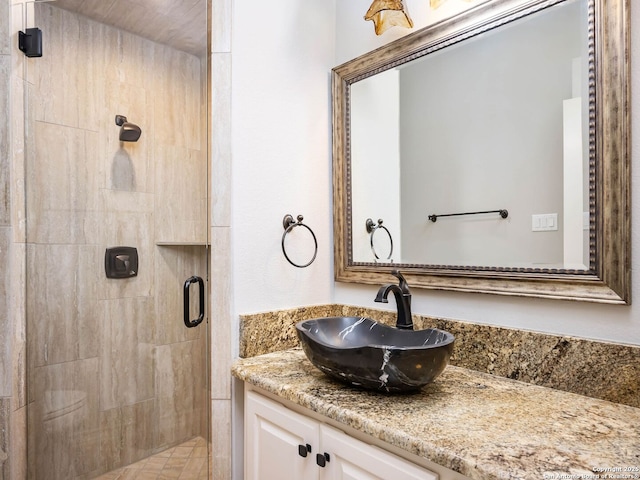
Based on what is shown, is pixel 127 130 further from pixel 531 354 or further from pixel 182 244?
pixel 531 354

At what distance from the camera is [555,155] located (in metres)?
1.13

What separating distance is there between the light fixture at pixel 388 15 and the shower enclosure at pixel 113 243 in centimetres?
64

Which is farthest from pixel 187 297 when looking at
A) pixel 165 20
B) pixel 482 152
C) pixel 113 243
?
pixel 482 152

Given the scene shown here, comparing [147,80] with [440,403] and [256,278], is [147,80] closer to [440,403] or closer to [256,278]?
[256,278]

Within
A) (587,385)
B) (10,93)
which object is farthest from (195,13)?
(587,385)

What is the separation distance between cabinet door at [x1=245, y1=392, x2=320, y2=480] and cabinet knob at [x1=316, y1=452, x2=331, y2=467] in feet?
0.09

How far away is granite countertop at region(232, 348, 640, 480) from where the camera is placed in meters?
0.72

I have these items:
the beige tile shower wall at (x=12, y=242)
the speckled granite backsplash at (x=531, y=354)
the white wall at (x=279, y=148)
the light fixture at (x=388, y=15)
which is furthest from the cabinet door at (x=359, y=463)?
the light fixture at (x=388, y=15)

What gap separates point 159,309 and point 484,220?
120 cm

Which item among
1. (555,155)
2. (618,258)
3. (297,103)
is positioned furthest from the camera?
(297,103)

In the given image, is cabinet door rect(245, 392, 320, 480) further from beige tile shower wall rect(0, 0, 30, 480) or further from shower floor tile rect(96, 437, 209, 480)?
beige tile shower wall rect(0, 0, 30, 480)

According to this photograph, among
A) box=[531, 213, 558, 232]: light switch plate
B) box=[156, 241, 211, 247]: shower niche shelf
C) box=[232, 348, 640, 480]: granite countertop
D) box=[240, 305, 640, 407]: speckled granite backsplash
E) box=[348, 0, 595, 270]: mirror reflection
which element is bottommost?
box=[232, 348, 640, 480]: granite countertop

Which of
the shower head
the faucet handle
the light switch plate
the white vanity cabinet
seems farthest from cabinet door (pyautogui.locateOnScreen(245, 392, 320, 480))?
the shower head

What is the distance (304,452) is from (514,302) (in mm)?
757
